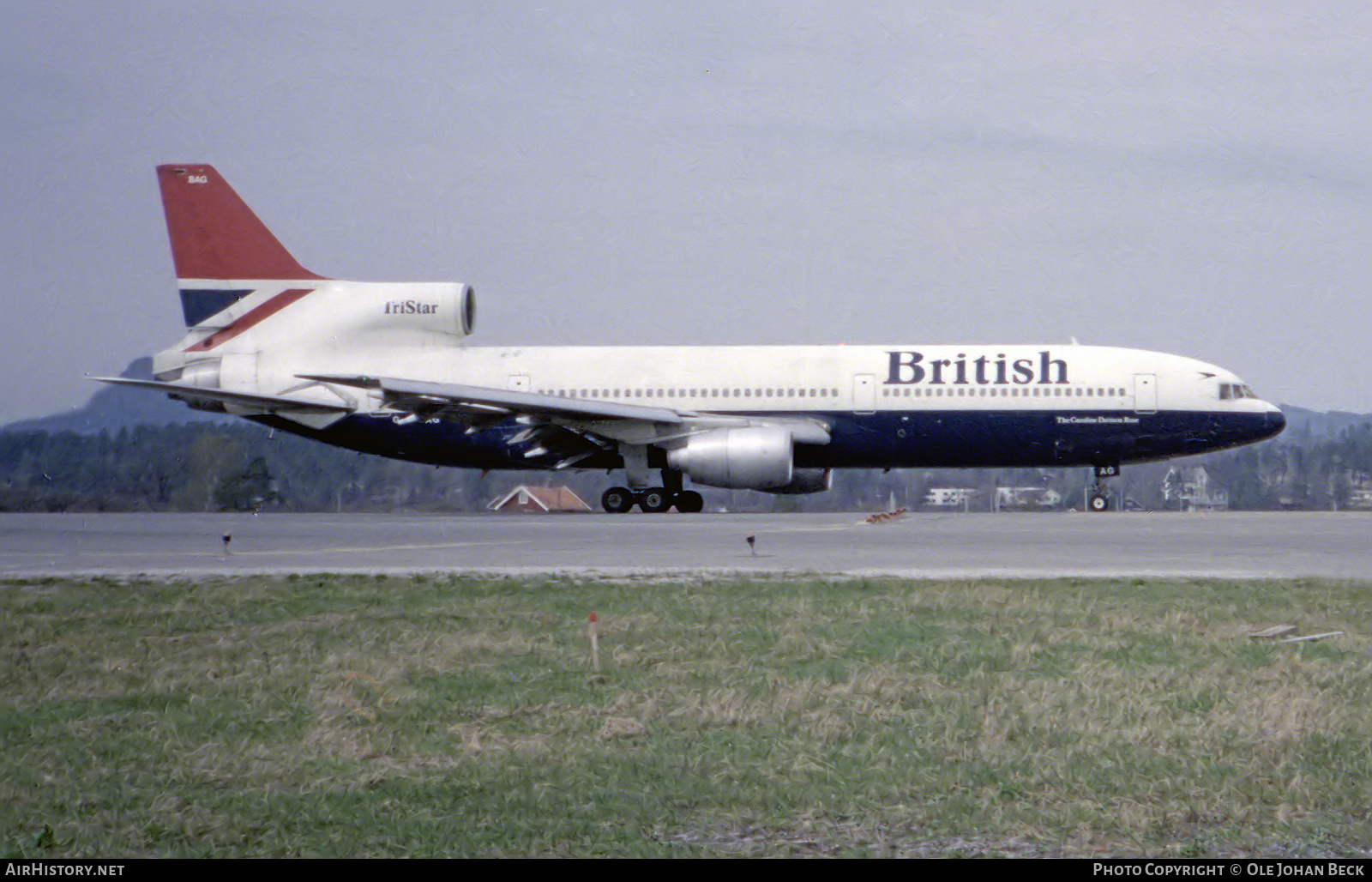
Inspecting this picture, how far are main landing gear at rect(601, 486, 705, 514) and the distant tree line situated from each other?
1.44 metres

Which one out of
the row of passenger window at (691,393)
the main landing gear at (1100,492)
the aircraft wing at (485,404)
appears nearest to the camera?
the aircraft wing at (485,404)

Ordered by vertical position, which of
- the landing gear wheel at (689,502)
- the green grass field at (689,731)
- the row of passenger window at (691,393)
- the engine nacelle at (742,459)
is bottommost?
the green grass field at (689,731)

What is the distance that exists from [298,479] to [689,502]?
496 inches

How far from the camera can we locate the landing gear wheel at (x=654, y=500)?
29.6 metres

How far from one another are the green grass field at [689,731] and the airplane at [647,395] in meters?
16.9

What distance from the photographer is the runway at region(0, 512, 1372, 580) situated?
14805 mm

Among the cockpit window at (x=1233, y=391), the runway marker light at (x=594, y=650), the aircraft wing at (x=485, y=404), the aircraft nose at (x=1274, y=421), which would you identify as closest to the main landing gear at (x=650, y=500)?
the aircraft wing at (x=485, y=404)

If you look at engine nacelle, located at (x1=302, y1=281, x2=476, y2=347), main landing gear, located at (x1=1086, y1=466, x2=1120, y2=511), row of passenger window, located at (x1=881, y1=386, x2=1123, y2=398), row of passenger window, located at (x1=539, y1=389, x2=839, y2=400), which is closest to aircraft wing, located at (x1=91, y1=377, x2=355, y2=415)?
engine nacelle, located at (x1=302, y1=281, x2=476, y2=347)

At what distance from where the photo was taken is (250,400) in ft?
97.3

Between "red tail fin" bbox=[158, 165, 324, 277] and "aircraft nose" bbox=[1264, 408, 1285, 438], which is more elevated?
"red tail fin" bbox=[158, 165, 324, 277]

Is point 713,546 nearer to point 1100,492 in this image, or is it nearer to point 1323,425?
point 1100,492

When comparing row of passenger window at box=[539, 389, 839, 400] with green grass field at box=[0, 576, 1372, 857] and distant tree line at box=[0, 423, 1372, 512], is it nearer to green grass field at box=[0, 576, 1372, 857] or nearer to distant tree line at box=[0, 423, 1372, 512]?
distant tree line at box=[0, 423, 1372, 512]

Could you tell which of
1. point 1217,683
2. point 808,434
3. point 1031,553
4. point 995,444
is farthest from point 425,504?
point 1217,683

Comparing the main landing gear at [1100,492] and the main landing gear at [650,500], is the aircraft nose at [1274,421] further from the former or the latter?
the main landing gear at [650,500]
